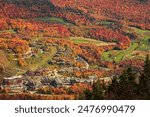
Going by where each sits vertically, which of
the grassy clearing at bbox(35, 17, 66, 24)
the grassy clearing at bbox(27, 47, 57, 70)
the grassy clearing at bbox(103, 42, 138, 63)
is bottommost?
the grassy clearing at bbox(103, 42, 138, 63)

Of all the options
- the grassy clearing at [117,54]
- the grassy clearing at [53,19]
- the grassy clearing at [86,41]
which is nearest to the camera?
the grassy clearing at [117,54]

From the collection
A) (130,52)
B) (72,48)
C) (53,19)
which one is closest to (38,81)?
(72,48)

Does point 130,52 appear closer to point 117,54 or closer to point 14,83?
point 117,54

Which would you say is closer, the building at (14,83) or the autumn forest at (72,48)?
the autumn forest at (72,48)

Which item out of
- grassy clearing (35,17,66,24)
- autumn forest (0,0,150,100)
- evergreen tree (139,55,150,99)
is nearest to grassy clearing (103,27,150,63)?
autumn forest (0,0,150,100)

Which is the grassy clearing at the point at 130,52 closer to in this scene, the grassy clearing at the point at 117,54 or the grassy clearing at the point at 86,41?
the grassy clearing at the point at 117,54

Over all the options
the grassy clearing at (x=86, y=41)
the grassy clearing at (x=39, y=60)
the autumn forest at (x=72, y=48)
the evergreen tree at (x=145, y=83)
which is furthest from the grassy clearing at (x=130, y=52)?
the evergreen tree at (x=145, y=83)

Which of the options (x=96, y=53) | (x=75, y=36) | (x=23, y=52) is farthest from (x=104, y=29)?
(x=23, y=52)

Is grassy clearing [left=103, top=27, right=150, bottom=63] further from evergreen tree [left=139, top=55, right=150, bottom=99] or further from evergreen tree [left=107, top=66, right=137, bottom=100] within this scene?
evergreen tree [left=107, top=66, right=137, bottom=100]

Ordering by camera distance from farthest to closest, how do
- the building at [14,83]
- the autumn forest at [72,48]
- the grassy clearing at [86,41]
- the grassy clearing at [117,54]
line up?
the grassy clearing at [86,41] → the grassy clearing at [117,54] → the building at [14,83] → the autumn forest at [72,48]

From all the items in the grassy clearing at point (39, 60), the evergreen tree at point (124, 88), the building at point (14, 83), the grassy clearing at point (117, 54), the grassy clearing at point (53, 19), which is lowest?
the grassy clearing at point (117, 54)

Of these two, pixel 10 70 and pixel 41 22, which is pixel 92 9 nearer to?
pixel 41 22
